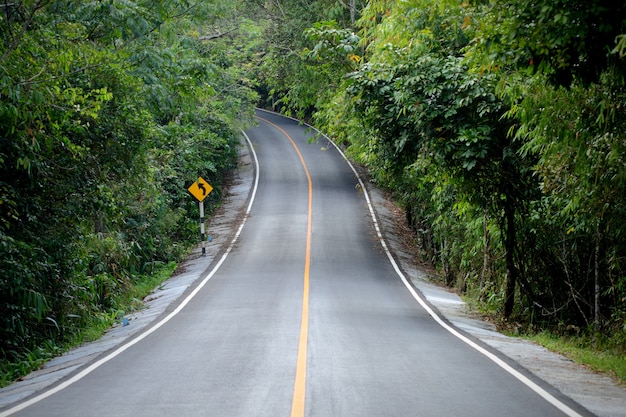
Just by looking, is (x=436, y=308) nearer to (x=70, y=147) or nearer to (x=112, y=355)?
(x=112, y=355)

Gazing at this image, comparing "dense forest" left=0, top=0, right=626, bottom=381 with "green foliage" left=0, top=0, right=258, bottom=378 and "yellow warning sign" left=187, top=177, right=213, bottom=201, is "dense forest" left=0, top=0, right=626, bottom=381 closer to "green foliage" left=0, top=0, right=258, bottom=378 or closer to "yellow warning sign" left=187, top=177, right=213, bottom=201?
"green foliage" left=0, top=0, right=258, bottom=378

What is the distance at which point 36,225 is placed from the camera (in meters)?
13.8

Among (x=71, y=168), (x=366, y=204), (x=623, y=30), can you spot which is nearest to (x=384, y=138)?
(x=71, y=168)

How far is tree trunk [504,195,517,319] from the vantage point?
16281mm

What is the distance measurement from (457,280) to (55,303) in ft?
44.5

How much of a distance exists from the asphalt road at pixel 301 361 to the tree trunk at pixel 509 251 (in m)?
2.05

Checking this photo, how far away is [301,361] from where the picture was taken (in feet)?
32.4

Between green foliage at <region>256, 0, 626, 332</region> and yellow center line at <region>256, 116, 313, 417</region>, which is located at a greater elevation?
green foliage at <region>256, 0, 626, 332</region>

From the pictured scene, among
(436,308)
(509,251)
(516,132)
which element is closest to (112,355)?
(516,132)

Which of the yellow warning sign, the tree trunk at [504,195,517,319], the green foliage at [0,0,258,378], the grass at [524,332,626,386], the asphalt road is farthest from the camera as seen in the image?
the yellow warning sign

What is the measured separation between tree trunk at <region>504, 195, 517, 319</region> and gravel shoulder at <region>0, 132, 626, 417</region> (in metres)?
0.80

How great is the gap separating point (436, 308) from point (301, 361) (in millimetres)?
8419

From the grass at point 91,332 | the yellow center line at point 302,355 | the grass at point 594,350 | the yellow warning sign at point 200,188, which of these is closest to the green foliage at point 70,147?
the grass at point 91,332

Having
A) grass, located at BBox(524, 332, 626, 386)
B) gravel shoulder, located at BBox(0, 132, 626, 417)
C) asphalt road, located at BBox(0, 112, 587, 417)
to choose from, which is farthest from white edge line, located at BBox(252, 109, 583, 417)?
grass, located at BBox(524, 332, 626, 386)
